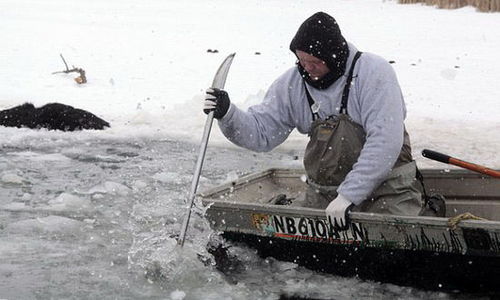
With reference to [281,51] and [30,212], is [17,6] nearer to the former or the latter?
[281,51]

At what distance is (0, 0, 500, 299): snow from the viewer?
566 centimetres

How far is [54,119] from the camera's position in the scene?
1099cm

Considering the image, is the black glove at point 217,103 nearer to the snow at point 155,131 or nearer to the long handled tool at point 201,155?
the long handled tool at point 201,155

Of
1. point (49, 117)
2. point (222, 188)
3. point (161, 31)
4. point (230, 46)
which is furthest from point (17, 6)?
point (222, 188)

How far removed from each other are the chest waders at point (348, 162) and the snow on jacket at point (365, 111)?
57mm

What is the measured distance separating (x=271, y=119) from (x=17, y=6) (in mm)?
21627

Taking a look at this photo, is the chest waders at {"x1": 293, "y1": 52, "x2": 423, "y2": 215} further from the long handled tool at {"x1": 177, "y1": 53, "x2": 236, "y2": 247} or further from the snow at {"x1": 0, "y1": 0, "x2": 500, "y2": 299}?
the long handled tool at {"x1": 177, "y1": 53, "x2": 236, "y2": 247}

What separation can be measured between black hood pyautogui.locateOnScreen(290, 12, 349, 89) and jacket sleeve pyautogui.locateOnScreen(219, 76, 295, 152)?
0.45 meters

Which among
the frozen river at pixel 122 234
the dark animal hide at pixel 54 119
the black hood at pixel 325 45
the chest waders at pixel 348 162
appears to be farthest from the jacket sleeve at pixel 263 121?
the dark animal hide at pixel 54 119

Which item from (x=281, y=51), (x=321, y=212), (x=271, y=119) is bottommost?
(x=281, y=51)

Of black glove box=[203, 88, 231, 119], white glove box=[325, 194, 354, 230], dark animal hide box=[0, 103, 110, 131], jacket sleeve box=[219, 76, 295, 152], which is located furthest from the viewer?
dark animal hide box=[0, 103, 110, 131]

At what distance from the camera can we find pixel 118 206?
732cm

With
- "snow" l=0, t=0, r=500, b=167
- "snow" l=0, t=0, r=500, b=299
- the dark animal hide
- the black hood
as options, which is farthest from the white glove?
the dark animal hide

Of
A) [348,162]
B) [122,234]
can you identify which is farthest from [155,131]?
[348,162]
